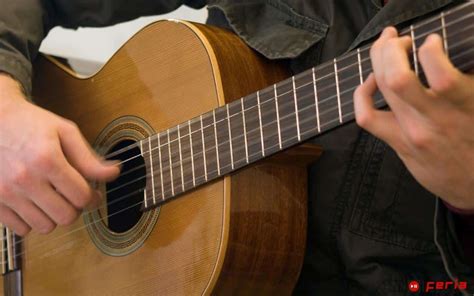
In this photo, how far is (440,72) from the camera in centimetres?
59

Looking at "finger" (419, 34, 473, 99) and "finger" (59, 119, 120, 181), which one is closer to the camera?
"finger" (419, 34, 473, 99)

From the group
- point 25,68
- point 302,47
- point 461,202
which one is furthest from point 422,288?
point 25,68

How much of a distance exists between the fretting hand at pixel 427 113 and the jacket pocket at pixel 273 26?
11.2 inches

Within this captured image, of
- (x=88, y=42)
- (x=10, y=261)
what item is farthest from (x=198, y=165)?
(x=88, y=42)

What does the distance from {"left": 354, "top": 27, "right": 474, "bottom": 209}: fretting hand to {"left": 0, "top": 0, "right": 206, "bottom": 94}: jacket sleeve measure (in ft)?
1.95

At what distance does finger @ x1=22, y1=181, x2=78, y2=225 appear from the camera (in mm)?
920

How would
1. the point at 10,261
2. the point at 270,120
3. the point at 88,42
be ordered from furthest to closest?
the point at 88,42, the point at 10,261, the point at 270,120

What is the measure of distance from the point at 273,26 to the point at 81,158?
0.32m

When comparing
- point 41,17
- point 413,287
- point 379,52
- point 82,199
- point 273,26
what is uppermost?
point 41,17

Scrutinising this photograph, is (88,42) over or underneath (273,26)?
over

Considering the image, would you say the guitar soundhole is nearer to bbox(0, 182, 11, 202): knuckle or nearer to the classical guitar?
the classical guitar

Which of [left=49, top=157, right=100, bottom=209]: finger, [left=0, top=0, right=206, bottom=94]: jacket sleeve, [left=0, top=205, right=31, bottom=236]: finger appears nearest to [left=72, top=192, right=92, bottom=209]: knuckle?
[left=49, top=157, right=100, bottom=209]: finger

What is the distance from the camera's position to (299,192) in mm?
904

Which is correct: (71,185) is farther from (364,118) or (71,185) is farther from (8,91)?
(364,118)
